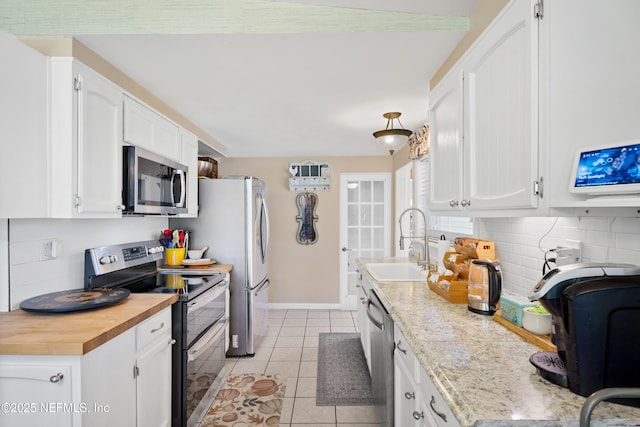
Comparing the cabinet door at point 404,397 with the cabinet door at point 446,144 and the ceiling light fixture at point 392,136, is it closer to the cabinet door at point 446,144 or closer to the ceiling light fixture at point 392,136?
the cabinet door at point 446,144

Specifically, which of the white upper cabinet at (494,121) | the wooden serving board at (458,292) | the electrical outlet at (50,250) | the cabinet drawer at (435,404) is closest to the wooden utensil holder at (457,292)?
the wooden serving board at (458,292)

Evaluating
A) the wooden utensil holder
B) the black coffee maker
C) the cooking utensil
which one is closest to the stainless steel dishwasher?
the wooden utensil holder

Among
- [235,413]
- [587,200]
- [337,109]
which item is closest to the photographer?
[587,200]

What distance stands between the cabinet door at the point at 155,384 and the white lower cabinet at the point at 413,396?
1278 millimetres

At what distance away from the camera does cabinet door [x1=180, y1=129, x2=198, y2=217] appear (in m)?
2.97

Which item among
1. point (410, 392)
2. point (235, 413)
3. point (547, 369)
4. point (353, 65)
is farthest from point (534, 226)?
point (235, 413)

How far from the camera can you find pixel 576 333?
0.84 m

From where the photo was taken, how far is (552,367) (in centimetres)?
93

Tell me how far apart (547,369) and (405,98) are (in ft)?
6.91

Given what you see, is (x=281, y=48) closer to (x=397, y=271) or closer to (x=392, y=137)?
(x=392, y=137)

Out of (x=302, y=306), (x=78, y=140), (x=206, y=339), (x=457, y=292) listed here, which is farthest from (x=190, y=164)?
(x=302, y=306)

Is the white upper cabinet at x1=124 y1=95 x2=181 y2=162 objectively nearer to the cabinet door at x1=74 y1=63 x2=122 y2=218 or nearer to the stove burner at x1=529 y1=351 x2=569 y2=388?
the cabinet door at x1=74 y1=63 x2=122 y2=218

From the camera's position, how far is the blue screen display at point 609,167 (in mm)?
767

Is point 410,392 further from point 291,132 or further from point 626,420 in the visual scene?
point 291,132
